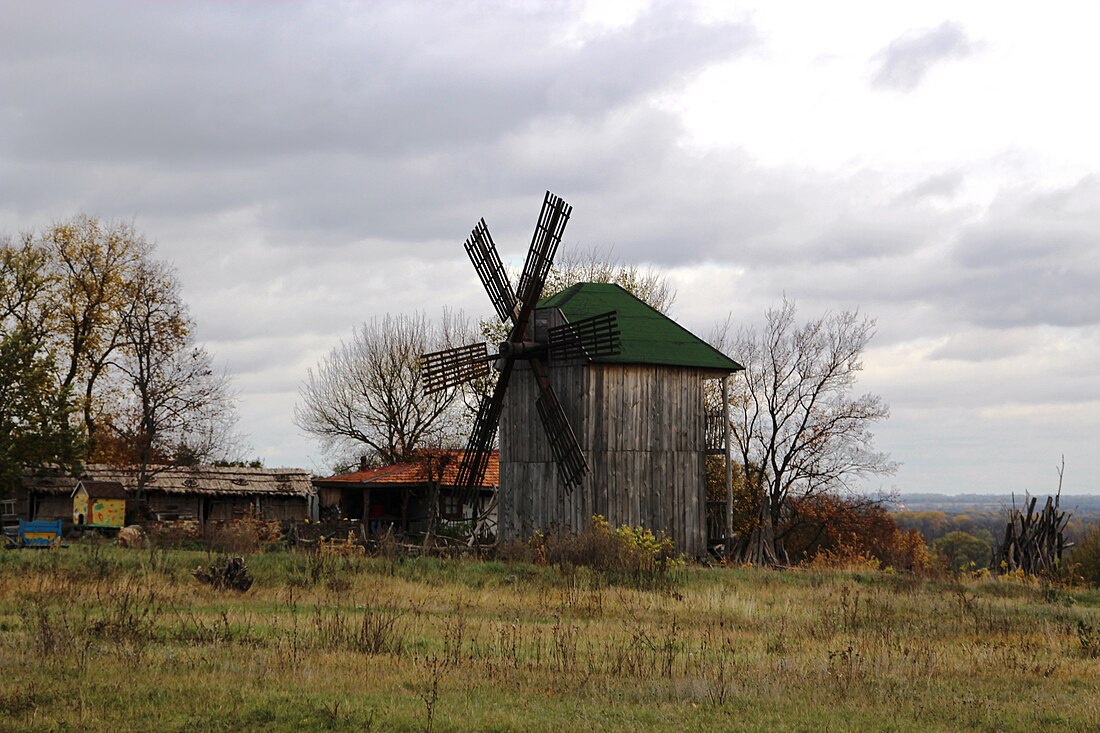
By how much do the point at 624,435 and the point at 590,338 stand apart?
2988 millimetres

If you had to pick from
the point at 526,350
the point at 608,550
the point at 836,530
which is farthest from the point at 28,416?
the point at 836,530

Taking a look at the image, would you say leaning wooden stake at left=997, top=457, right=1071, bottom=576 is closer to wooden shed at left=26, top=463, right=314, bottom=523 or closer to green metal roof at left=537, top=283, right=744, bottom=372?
green metal roof at left=537, top=283, right=744, bottom=372

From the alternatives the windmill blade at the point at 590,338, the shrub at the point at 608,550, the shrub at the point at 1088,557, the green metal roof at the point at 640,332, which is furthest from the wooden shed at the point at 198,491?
the shrub at the point at 1088,557

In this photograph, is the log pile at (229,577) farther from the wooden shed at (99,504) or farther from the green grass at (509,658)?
the wooden shed at (99,504)

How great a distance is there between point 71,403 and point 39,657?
1485 inches

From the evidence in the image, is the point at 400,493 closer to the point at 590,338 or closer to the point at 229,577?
the point at 590,338

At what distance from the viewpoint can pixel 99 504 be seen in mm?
44062

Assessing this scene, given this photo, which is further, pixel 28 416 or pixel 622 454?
pixel 28 416

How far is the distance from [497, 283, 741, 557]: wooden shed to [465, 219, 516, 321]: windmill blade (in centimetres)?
108

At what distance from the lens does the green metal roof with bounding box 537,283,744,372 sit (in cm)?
3225

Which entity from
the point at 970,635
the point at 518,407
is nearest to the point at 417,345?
the point at 518,407

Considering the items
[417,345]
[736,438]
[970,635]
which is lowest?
[970,635]

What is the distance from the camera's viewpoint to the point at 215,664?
1166 cm

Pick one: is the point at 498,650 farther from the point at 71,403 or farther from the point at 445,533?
the point at 71,403
